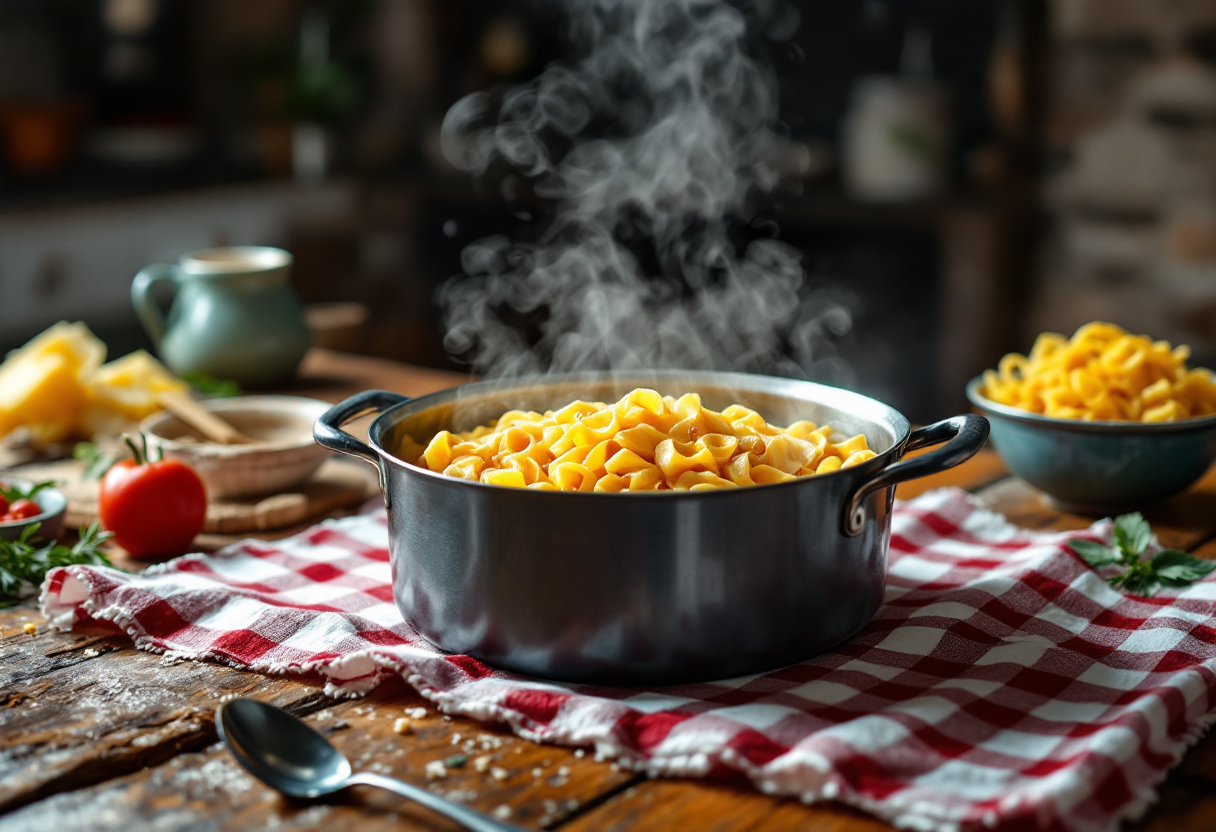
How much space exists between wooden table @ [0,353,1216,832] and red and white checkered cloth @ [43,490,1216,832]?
19 mm

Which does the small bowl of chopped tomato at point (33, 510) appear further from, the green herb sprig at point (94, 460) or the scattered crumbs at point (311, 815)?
the scattered crumbs at point (311, 815)

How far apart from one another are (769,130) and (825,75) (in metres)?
0.28

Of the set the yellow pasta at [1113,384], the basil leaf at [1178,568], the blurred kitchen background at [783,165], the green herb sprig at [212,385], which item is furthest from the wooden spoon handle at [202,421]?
the basil leaf at [1178,568]

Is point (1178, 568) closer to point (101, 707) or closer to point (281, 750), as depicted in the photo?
point (281, 750)

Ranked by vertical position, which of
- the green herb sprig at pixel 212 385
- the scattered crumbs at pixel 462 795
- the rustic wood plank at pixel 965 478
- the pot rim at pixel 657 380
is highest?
the pot rim at pixel 657 380

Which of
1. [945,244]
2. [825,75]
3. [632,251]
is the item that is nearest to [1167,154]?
[945,244]

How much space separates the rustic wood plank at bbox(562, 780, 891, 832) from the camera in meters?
0.86

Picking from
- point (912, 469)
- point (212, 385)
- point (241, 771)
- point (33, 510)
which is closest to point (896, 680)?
point (912, 469)

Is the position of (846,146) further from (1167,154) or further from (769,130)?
(1167,154)

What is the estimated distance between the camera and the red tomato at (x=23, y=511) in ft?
4.64

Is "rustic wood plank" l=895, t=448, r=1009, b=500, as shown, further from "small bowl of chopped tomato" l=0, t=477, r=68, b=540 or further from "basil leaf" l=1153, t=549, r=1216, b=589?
"small bowl of chopped tomato" l=0, t=477, r=68, b=540

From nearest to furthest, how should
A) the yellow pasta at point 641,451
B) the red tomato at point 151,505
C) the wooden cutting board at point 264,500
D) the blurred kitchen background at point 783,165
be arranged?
1. the yellow pasta at point 641,451
2. the red tomato at point 151,505
3. the wooden cutting board at point 264,500
4. the blurred kitchen background at point 783,165

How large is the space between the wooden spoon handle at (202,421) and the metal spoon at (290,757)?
736 millimetres

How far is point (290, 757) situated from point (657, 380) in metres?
0.66
